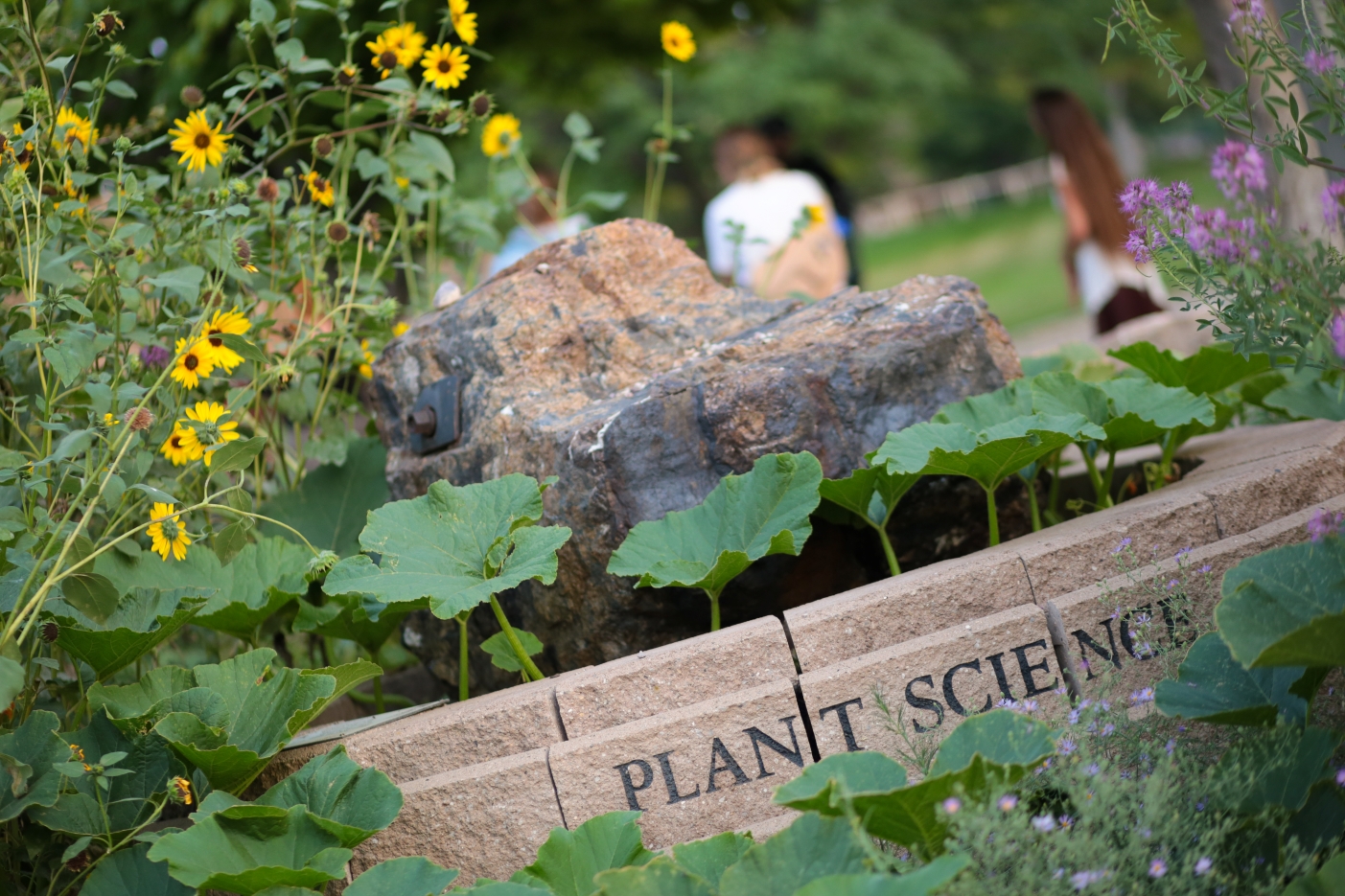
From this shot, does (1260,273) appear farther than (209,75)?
No

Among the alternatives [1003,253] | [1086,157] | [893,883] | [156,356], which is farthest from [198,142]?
[1003,253]

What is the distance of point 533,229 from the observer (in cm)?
527

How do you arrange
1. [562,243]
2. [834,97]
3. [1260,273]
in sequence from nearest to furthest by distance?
[1260,273] < [562,243] < [834,97]

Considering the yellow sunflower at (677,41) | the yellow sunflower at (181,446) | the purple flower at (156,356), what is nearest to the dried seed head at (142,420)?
the yellow sunflower at (181,446)

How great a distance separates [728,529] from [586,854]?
2.58 feet

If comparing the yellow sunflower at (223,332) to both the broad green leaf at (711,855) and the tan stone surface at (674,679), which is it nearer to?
the tan stone surface at (674,679)

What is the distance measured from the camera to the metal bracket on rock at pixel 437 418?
2934 mm

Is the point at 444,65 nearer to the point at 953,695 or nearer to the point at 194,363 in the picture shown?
the point at 194,363

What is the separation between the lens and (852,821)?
1.47 metres

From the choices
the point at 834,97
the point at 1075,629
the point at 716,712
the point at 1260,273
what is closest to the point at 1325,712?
the point at 1075,629

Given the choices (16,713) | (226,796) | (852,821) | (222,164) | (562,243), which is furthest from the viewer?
(562,243)

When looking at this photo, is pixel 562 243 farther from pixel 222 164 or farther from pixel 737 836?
pixel 737 836

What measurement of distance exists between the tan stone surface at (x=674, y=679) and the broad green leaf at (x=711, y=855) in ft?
1.28

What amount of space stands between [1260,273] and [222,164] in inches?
88.1
